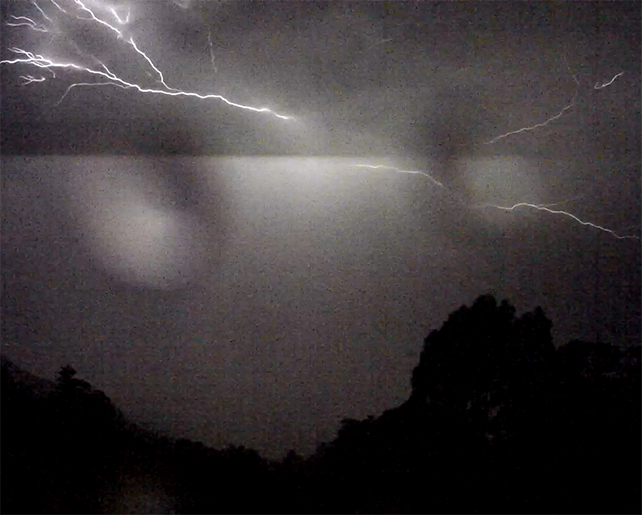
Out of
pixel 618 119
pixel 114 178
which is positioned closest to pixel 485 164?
pixel 618 119

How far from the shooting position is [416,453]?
7.12 feet

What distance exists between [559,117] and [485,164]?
44cm

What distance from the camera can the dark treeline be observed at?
214 cm

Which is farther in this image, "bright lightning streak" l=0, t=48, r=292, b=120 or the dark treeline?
"bright lightning streak" l=0, t=48, r=292, b=120

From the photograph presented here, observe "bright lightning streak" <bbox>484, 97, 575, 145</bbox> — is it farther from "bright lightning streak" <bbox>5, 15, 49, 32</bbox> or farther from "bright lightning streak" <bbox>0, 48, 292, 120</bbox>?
"bright lightning streak" <bbox>5, 15, 49, 32</bbox>

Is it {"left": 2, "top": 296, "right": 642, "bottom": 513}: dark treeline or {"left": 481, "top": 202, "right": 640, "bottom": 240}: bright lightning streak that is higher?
{"left": 481, "top": 202, "right": 640, "bottom": 240}: bright lightning streak

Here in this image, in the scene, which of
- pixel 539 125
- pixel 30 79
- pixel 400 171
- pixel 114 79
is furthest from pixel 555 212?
pixel 30 79

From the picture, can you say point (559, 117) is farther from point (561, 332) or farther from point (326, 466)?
point (326, 466)

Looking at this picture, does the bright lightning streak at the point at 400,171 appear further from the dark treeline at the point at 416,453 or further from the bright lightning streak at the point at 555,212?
the dark treeline at the point at 416,453

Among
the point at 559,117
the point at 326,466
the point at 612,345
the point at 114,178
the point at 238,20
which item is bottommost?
the point at 326,466

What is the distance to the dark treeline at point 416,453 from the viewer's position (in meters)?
2.14

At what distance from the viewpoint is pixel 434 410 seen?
2.22 m

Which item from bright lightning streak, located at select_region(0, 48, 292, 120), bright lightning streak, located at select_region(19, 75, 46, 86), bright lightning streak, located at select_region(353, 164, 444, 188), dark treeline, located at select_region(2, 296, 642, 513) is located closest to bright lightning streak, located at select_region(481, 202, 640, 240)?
bright lightning streak, located at select_region(353, 164, 444, 188)

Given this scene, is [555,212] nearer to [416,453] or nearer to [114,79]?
[416,453]
